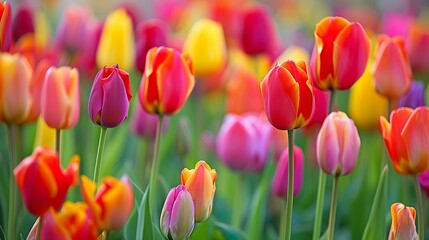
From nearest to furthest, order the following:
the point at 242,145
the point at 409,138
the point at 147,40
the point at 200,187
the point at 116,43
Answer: the point at 200,187
the point at 409,138
the point at 242,145
the point at 147,40
the point at 116,43

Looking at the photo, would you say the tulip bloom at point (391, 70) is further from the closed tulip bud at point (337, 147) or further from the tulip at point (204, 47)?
the tulip at point (204, 47)

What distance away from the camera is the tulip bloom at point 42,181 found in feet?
2.92

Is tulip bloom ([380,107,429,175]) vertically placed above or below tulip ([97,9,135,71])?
below

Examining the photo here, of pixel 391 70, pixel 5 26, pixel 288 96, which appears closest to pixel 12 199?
pixel 5 26

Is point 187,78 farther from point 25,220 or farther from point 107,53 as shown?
point 107,53

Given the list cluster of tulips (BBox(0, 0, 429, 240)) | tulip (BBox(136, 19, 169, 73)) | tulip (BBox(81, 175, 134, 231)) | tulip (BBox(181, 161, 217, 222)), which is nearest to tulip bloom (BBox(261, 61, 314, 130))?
cluster of tulips (BBox(0, 0, 429, 240))

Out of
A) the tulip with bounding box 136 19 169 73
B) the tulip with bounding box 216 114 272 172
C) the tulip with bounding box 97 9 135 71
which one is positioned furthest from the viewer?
the tulip with bounding box 97 9 135 71

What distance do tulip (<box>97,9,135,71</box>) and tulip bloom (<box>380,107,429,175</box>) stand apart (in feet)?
2.53

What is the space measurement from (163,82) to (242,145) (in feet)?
1.12

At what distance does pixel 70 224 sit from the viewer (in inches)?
35.4

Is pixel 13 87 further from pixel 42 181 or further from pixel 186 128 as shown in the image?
pixel 186 128

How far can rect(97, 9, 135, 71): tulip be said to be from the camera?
1.69 metres

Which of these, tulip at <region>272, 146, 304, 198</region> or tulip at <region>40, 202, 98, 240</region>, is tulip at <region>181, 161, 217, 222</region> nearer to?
tulip at <region>40, 202, 98, 240</region>

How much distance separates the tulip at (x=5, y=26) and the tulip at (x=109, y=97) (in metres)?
0.18
